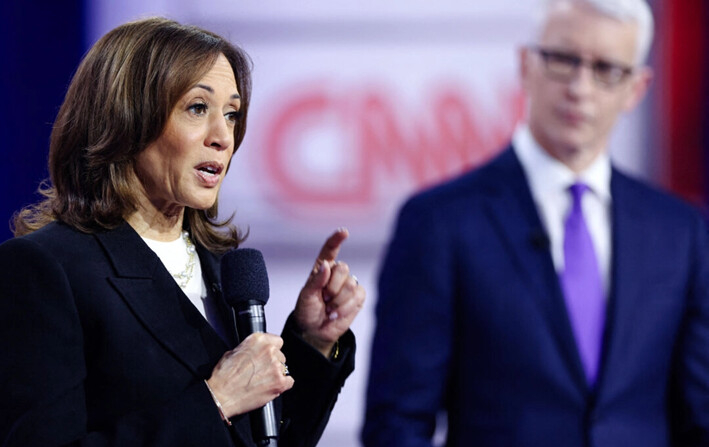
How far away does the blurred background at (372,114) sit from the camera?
3.96 m

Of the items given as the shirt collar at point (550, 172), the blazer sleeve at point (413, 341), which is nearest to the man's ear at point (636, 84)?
the shirt collar at point (550, 172)

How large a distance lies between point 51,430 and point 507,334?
132cm

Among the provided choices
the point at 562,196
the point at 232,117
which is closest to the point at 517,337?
the point at 562,196

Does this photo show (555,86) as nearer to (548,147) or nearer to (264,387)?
(548,147)

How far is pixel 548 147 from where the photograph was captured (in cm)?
266

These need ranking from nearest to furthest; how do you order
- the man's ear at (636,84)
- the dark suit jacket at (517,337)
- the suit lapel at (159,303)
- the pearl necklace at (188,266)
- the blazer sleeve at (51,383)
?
the blazer sleeve at (51,383) < the suit lapel at (159,303) < the pearl necklace at (188,266) < the dark suit jacket at (517,337) < the man's ear at (636,84)

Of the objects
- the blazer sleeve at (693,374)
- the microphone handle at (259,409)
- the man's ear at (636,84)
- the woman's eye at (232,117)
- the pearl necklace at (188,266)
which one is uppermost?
the woman's eye at (232,117)

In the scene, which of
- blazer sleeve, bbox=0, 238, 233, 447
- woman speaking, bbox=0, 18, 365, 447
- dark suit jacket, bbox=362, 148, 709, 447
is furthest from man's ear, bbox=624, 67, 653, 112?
blazer sleeve, bbox=0, 238, 233, 447

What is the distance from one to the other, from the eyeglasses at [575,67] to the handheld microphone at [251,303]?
4.18ft

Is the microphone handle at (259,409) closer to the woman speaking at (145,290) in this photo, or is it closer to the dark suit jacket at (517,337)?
the woman speaking at (145,290)

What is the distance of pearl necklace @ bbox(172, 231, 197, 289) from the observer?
175 cm

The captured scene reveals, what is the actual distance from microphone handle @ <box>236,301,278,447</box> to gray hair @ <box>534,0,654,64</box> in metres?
1.44

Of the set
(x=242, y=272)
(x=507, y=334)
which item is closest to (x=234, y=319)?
(x=242, y=272)

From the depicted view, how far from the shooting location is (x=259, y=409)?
1632mm
